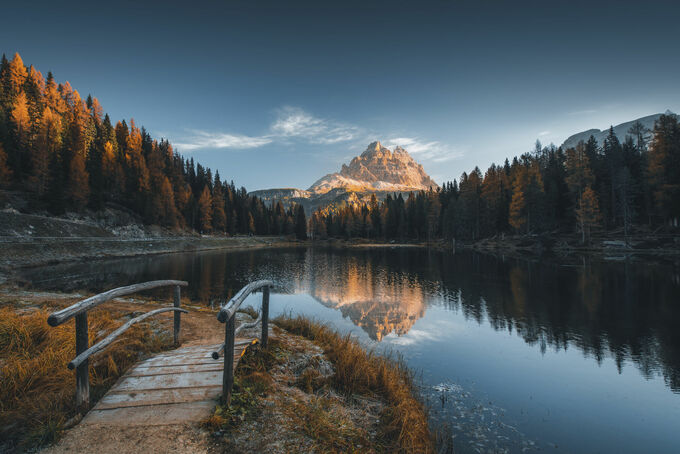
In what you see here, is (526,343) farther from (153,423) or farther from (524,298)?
(153,423)

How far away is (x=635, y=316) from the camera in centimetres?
1551

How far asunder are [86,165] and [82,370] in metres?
78.6

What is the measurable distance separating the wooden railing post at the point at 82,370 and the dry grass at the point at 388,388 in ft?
14.9

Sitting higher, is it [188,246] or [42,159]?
[42,159]

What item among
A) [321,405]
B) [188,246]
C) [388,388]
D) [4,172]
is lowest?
[388,388]

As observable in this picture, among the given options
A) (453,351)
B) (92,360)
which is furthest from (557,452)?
(92,360)

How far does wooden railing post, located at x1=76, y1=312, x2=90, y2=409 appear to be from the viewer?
13.6 feet

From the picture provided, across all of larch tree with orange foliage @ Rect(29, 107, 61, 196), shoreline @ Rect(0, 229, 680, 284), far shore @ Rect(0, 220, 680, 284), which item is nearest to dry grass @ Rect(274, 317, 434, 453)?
shoreline @ Rect(0, 229, 680, 284)

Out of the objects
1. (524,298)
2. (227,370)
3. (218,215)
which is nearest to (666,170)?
(524,298)

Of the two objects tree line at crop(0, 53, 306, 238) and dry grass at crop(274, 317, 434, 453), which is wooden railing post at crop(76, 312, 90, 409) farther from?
tree line at crop(0, 53, 306, 238)

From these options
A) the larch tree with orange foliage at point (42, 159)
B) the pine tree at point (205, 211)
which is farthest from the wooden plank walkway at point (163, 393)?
the pine tree at point (205, 211)

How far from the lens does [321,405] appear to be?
533cm

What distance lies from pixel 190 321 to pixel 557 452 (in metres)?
11.6

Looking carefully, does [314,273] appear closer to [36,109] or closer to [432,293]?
[432,293]
